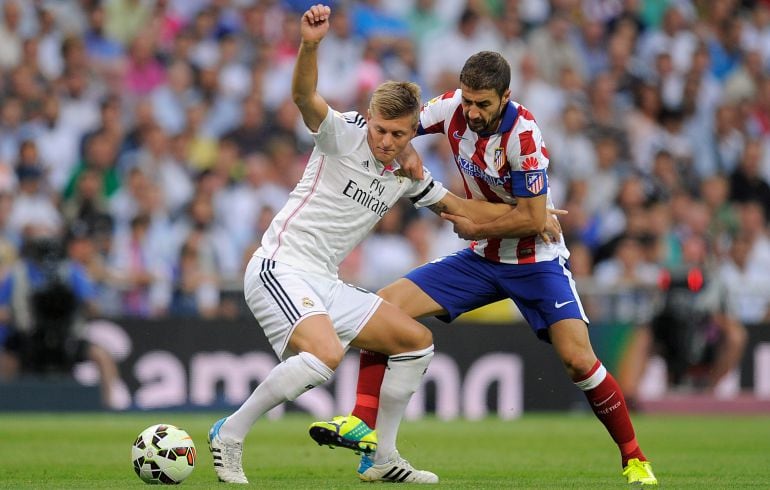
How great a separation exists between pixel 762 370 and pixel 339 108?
6.01m

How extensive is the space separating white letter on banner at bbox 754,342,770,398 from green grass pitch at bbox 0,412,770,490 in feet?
1.86

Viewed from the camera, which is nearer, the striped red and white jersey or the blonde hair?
the blonde hair

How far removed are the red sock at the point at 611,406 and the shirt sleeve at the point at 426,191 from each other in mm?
1407

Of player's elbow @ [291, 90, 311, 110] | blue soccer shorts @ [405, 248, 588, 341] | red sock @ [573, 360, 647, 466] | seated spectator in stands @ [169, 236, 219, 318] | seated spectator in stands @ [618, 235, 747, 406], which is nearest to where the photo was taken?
player's elbow @ [291, 90, 311, 110]

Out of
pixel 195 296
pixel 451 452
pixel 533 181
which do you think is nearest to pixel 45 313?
pixel 195 296

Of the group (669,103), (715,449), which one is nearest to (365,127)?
(715,449)

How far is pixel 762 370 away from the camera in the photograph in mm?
16266

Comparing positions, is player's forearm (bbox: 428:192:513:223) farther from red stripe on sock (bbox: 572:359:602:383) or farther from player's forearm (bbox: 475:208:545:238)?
red stripe on sock (bbox: 572:359:602:383)

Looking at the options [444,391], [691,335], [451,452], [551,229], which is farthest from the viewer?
[691,335]

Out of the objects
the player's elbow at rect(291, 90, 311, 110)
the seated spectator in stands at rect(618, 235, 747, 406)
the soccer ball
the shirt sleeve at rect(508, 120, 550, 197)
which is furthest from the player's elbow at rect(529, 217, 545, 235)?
the seated spectator in stands at rect(618, 235, 747, 406)

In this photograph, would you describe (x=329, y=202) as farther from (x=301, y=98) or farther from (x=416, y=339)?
(x=416, y=339)

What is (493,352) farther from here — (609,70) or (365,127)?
(365,127)

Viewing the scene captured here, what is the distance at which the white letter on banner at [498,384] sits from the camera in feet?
51.0

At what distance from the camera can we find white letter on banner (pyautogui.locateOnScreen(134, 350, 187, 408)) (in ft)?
48.8
